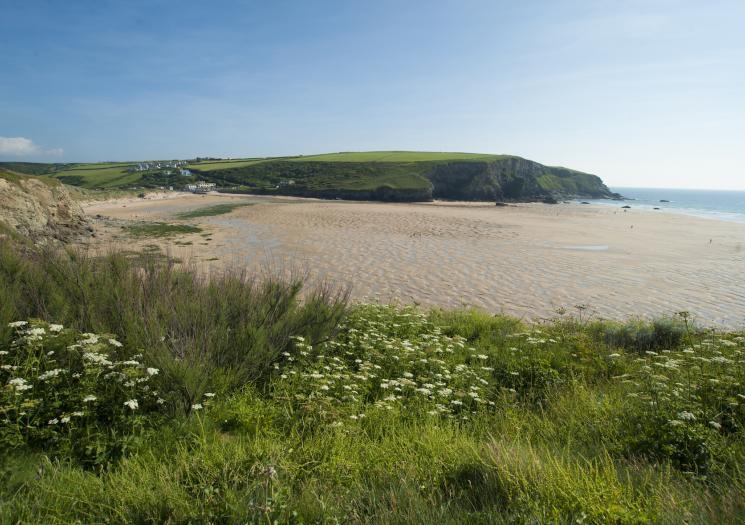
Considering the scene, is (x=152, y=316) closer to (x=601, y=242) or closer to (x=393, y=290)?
(x=393, y=290)

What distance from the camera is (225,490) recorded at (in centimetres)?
275

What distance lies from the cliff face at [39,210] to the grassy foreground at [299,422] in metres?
13.5

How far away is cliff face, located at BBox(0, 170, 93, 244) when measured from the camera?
1638 centimetres

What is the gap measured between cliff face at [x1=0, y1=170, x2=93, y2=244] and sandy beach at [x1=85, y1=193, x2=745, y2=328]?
1.66 m

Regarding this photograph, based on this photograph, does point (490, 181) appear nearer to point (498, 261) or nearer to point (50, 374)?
point (498, 261)

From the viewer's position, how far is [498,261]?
18.1m

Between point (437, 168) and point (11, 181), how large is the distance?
75.2 m

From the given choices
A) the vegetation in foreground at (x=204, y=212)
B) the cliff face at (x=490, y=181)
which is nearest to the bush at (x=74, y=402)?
the vegetation in foreground at (x=204, y=212)

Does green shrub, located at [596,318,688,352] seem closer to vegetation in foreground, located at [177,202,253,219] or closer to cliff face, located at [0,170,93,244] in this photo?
cliff face, located at [0,170,93,244]

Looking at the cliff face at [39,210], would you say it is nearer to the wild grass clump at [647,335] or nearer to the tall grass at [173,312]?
the tall grass at [173,312]

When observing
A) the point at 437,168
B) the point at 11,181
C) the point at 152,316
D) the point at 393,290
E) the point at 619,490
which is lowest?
the point at 393,290

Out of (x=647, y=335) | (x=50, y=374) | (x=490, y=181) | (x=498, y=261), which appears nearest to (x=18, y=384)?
(x=50, y=374)

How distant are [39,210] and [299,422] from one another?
21046 mm

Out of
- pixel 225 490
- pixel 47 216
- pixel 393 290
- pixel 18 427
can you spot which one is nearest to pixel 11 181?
pixel 47 216
